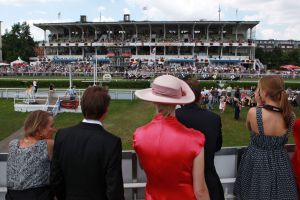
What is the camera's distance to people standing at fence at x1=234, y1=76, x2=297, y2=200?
354cm

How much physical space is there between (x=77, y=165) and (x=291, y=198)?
2.15m

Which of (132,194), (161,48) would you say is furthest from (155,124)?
(161,48)

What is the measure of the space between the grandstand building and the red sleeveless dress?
6479 centimetres

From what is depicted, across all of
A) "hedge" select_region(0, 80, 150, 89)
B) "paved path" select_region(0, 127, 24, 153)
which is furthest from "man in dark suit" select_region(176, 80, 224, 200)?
"hedge" select_region(0, 80, 150, 89)

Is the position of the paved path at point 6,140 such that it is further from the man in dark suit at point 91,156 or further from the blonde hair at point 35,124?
the man in dark suit at point 91,156

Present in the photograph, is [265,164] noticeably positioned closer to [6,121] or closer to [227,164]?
[227,164]

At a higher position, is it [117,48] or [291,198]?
[117,48]

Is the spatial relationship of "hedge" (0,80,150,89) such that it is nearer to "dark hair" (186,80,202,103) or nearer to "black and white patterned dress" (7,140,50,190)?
"dark hair" (186,80,202,103)

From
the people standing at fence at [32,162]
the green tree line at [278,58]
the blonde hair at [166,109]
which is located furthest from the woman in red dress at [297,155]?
the green tree line at [278,58]

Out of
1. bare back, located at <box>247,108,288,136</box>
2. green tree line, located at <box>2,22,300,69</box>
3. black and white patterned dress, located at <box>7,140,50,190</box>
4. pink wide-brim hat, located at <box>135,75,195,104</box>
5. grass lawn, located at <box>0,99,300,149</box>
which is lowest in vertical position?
grass lawn, located at <box>0,99,300,149</box>

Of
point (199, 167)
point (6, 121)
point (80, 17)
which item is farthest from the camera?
point (80, 17)

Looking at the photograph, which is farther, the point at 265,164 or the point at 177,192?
the point at 265,164

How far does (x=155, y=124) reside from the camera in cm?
296

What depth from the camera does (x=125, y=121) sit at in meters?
18.1
